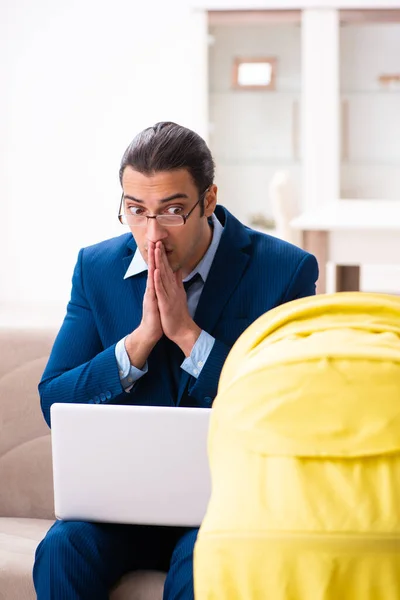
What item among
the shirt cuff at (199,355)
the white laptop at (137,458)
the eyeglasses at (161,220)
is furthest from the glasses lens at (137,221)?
the white laptop at (137,458)

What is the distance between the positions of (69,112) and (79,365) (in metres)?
3.86

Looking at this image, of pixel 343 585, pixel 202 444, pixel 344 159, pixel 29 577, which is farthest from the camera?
pixel 344 159

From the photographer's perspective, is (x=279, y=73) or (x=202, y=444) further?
(x=279, y=73)

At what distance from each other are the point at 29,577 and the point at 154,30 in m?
4.21

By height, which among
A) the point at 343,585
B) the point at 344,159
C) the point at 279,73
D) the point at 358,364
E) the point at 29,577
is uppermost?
the point at 279,73

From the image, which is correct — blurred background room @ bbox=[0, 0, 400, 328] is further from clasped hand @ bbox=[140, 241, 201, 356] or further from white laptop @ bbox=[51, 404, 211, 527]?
white laptop @ bbox=[51, 404, 211, 527]

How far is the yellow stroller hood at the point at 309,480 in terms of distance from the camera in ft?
3.10

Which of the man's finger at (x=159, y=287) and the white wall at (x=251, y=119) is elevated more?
the white wall at (x=251, y=119)

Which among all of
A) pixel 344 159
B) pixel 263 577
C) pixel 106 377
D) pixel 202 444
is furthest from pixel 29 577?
pixel 344 159

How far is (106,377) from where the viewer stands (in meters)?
1.74

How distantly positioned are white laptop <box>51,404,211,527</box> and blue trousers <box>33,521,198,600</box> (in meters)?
0.14

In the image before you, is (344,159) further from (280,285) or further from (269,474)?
(269,474)

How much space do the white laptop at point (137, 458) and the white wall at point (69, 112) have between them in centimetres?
400

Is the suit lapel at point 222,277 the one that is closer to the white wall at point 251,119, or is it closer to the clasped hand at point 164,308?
the clasped hand at point 164,308
